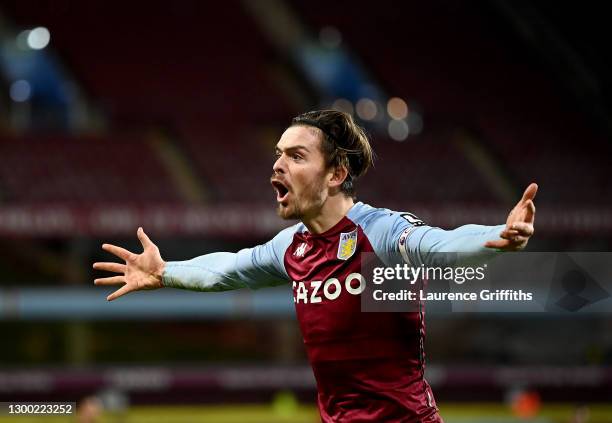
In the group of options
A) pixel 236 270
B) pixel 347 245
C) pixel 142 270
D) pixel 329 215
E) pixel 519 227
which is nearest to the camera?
pixel 519 227

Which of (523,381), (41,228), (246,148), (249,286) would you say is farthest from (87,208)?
(249,286)

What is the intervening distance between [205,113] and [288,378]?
23.8 feet

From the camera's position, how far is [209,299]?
704 inches

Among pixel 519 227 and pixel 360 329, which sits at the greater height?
pixel 519 227

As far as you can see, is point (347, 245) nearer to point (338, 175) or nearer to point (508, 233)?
point (338, 175)

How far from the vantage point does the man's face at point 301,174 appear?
4.22 m

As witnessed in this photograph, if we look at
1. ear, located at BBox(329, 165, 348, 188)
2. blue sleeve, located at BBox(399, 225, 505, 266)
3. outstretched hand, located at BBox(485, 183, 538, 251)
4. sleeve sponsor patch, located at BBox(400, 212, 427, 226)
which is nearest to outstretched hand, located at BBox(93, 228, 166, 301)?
ear, located at BBox(329, 165, 348, 188)

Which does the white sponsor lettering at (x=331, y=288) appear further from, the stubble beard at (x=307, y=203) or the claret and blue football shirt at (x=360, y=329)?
the stubble beard at (x=307, y=203)

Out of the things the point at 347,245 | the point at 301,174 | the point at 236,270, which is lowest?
the point at 347,245

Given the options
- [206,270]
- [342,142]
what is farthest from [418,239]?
[206,270]

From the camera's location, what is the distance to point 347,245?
4141 millimetres

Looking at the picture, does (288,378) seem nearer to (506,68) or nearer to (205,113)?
(205,113)

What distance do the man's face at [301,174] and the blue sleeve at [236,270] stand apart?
10.7 inches

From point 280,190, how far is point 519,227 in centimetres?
120
